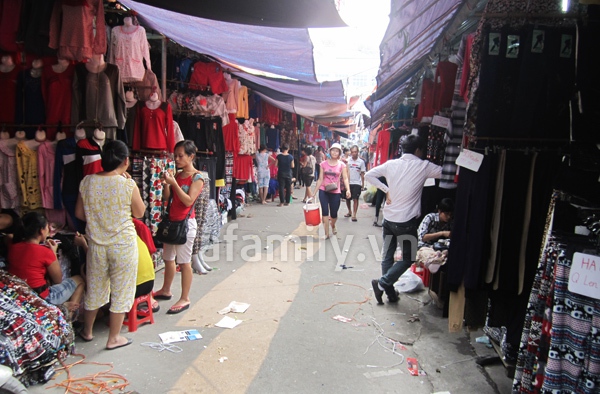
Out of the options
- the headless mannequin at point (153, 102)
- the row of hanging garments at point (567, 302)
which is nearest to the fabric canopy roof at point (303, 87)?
the headless mannequin at point (153, 102)

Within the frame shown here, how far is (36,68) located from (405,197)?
13.9 feet

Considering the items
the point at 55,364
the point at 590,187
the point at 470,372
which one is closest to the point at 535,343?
the point at 590,187

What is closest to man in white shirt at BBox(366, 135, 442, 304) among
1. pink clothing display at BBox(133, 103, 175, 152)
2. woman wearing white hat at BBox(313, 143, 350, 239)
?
pink clothing display at BBox(133, 103, 175, 152)

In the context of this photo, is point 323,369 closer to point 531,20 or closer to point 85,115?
point 531,20

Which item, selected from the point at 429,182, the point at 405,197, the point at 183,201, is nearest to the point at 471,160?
the point at 405,197

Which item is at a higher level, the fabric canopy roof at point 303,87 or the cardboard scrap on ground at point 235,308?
the fabric canopy roof at point 303,87

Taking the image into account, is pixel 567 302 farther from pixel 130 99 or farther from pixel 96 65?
pixel 130 99

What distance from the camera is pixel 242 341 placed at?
3617mm

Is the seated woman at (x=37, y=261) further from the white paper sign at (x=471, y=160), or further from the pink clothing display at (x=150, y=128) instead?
the white paper sign at (x=471, y=160)

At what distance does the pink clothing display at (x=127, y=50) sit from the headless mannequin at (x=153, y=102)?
0.64 metres

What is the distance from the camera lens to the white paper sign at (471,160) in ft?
8.63

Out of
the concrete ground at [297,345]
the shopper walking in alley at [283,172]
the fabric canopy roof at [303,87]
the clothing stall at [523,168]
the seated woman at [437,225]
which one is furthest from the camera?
the shopper walking in alley at [283,172]

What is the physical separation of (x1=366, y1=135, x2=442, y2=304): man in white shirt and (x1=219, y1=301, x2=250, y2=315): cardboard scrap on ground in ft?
5.10

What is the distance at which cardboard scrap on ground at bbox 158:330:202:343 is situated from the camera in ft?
11.8
